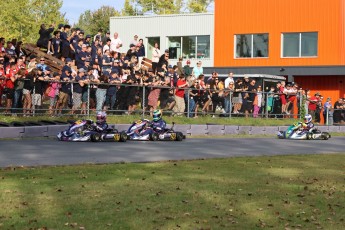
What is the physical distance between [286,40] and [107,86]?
26364 mm

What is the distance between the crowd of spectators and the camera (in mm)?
22984

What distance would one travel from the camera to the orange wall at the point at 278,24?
→ 47.8 meters

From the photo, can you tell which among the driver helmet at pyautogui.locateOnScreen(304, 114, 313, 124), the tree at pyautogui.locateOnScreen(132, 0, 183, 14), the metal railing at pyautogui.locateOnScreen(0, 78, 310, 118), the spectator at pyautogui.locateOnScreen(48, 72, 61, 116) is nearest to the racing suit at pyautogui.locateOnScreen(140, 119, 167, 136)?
the metal railing at pyautogui.locateOnScreen(0, 78, 310, 118)

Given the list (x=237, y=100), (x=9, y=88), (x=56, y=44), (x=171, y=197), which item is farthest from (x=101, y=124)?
(x=171, y=197)

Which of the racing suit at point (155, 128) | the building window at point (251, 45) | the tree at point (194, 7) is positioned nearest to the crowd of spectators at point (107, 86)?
the racing suit at point (155, 128)

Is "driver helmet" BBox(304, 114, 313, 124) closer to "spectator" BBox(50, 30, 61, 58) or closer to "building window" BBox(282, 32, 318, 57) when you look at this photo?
"spectator" BBox(50, 30, 61, 58)

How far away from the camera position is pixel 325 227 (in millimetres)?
8531

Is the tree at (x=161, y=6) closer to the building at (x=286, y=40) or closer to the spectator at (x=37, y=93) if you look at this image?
the building at (x=286, y=40)

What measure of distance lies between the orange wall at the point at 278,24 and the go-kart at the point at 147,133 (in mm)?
26941

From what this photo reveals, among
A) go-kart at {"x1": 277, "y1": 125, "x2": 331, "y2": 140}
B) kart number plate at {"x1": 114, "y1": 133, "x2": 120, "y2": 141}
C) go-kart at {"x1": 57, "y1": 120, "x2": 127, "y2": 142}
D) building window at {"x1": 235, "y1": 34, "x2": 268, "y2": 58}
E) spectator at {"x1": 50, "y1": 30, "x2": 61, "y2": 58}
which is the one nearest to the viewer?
go-kart at {"x1": 57, "y1": 120, "x2": 127, "y2": 142}

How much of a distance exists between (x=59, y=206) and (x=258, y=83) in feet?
109

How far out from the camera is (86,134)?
21359mm

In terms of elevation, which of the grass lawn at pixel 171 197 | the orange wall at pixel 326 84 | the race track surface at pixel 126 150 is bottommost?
the grass lawn at pixel 171 197

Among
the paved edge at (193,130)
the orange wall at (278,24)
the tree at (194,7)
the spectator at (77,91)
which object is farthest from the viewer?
the tree at (194,7)
